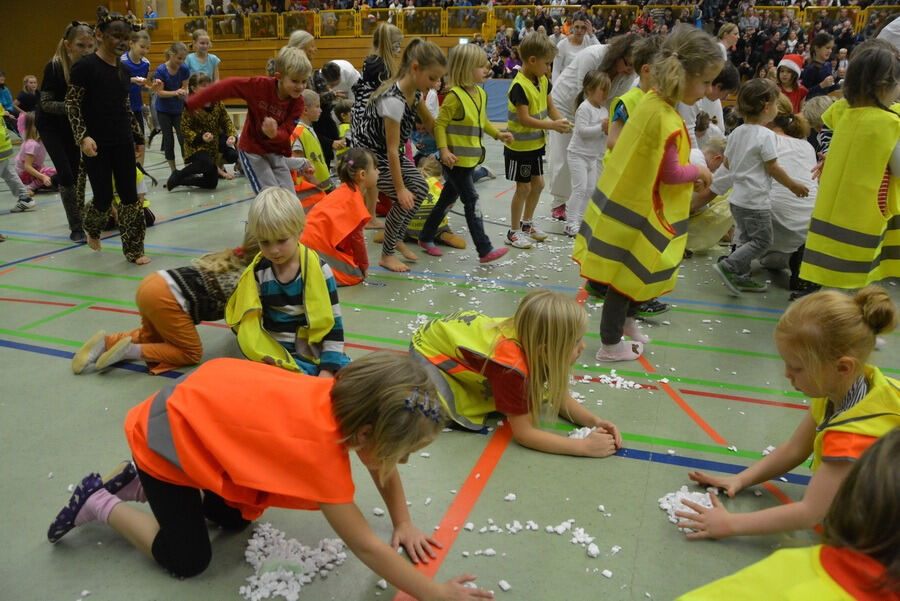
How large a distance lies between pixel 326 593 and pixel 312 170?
4844 mm

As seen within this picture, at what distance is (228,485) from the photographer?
1.88 meters

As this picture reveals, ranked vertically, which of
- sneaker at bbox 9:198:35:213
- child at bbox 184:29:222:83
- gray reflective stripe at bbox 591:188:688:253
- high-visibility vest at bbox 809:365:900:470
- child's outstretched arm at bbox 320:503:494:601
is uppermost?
child at bbox 184:29:222:83

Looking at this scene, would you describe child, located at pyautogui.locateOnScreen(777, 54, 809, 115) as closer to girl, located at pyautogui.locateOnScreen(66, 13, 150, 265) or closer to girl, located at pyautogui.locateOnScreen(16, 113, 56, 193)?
girl, located at pyautogui.locateOnScreen(66, 13, 150, 265)

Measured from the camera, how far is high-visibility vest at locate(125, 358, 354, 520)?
1.76 m

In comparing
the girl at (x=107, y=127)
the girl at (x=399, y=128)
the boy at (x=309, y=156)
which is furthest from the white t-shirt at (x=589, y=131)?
the girl at (x=107, y=127)

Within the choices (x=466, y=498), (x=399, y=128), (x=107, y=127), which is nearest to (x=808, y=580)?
(x=466, y=498)

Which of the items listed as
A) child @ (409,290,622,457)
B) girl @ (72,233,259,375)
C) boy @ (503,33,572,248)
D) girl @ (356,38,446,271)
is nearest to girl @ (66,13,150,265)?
girl @ (356,38,446,271)

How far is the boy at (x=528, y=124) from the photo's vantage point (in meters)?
5.41

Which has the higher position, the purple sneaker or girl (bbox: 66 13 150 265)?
girl (bbox: 66 13 150 265)

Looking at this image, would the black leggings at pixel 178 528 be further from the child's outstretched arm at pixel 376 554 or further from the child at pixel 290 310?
the child at pixel 290 310

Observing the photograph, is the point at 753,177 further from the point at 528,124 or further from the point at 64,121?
the point at 64,121

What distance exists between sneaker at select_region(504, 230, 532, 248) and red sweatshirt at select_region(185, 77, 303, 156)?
2087mm

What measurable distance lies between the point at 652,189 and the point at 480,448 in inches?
61.1

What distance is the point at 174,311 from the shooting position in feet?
11.1
